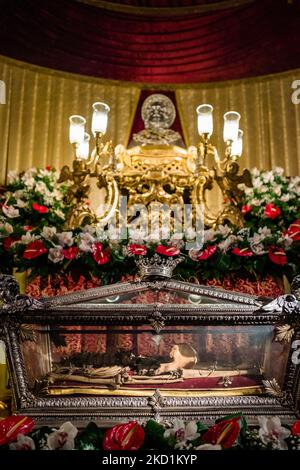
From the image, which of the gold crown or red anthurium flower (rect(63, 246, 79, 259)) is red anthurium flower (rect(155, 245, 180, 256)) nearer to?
the gold crown

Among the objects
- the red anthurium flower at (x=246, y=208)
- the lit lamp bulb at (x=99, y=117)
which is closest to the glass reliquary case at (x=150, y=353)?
the red anthurium flower at (x=246, y=208)

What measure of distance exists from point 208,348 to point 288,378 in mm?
349

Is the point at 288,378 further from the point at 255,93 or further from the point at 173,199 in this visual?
the point at 255,93

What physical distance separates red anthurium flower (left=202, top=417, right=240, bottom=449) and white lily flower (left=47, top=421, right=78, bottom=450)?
0.44 meters

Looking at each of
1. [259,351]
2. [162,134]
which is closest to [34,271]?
[259,351]

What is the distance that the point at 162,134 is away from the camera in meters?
5.04

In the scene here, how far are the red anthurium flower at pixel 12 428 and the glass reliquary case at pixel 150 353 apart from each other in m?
0.30

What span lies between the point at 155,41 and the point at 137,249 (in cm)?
376

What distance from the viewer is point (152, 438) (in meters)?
1.74

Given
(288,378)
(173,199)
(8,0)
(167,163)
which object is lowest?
(288,378)

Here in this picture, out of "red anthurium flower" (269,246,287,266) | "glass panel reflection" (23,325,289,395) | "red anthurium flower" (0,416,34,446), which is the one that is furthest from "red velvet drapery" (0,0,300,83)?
"red anthurium flower" (0,416,34,446)

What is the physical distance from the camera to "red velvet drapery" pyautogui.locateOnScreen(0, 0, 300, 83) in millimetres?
5281

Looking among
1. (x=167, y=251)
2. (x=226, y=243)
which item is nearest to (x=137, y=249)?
(x=167, y=251)

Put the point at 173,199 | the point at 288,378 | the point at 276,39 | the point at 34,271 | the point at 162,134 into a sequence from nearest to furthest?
the point at 288,378 < the point at 34,271 < the point at 173,199 < the point at 162,134 < the point at 276,39
